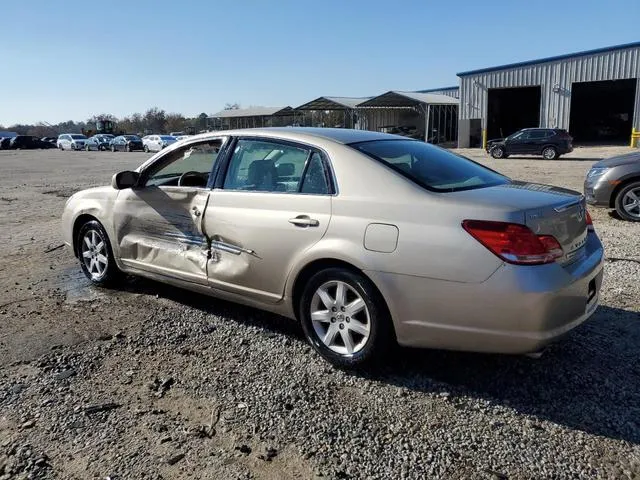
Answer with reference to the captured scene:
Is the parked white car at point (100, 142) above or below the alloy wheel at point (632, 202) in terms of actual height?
above

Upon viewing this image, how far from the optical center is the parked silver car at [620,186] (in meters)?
8.75

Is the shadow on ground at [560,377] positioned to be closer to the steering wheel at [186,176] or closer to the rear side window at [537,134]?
the steering wheel at [186,176]

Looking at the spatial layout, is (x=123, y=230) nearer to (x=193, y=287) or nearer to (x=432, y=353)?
(x=193, y=287)

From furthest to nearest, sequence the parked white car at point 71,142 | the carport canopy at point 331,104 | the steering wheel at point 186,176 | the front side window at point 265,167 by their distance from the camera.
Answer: the parked white car at point 71,142 < the carport canopy at point 331,104 < the steering wheel at point 186,176 < the front side window at point 265,167

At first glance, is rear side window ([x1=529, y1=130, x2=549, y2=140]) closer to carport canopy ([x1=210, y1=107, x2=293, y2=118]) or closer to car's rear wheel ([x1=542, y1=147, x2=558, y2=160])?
car's rear wheel ([x1=542, y1=147, x2=558, y2=160])

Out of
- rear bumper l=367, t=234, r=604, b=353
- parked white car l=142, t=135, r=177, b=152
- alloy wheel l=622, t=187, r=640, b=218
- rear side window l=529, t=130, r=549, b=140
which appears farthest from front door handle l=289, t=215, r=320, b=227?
parked white car l=142, t=135, r=177, b=152

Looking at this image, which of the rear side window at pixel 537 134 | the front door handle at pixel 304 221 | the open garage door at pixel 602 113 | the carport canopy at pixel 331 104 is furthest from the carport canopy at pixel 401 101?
the front door handle at pixel 304 221

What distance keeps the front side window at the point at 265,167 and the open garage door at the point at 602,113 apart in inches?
1724

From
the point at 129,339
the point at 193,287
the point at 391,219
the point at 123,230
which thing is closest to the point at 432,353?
the point at 391,219

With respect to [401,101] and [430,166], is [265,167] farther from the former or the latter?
[401,101]

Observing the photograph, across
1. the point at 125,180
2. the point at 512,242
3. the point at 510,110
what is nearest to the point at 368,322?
the point at 512,242

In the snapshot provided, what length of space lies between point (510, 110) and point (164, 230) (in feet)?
144

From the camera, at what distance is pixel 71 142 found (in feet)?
185

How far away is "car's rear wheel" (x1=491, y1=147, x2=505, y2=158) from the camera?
28.4 metres
